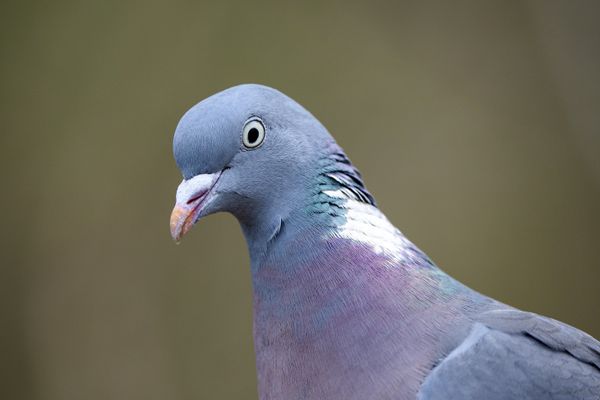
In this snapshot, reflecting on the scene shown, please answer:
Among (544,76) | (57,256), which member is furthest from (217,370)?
(544,76)

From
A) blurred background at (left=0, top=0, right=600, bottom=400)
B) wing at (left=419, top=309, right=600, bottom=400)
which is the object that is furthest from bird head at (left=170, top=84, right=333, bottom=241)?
blurred background at (left=0, top=0, right=600, bottom=400)

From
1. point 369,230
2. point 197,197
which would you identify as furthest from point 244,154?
point 369,230

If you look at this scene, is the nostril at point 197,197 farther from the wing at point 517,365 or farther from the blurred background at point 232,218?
the blurred background at point 232,218

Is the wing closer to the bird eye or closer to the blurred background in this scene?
the bird eye

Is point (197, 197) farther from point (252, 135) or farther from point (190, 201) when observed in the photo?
point (252, 135)

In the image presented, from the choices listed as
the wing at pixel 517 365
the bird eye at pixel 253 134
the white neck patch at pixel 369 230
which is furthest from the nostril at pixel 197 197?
the wing at pixel 517 365

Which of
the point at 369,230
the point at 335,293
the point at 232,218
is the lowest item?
the point at 232,218

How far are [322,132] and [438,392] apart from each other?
2.24ft

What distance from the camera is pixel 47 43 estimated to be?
414 cm

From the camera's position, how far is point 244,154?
6.17 feet

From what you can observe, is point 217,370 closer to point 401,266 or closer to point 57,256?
point 57,256

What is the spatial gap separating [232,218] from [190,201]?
2600 mm

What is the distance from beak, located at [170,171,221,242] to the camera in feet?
5.76

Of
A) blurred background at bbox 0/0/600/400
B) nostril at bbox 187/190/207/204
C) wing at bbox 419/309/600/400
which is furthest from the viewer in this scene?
blurred background at bbox 0/0/600/400
